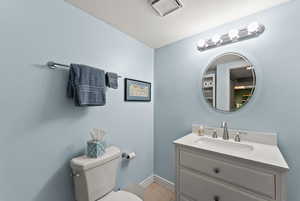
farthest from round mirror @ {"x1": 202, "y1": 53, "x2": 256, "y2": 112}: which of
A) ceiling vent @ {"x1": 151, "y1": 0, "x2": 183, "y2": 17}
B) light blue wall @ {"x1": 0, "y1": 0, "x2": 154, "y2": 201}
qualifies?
light blue wall @ {"x1": 0, "y1": 0, "x2": 154, "y2": 201}

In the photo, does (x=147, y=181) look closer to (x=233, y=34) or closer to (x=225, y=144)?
(x=225, y=144)

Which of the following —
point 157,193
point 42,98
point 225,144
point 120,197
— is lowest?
point 157,193

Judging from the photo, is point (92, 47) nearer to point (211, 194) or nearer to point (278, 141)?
point (211, 194)

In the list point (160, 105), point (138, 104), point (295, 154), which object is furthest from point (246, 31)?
point (138, 104)

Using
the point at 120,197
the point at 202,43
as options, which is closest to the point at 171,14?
the point at 202,43

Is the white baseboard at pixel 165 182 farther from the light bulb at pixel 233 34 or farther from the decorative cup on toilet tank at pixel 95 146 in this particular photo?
the light bulb at pixel 233 34

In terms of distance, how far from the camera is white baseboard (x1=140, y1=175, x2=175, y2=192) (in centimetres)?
176

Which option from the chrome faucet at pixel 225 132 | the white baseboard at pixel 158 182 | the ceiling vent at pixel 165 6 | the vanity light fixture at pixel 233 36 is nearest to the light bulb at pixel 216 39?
the vanity light fixture at pixel 233 36

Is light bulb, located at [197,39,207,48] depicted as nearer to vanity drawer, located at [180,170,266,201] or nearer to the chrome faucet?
the chrome faucet

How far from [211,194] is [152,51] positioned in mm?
1959

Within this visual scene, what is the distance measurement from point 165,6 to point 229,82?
3.43 feet

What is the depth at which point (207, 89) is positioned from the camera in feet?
4.93

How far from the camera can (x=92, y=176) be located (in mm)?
1000

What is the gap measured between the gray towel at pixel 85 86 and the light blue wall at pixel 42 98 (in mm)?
118
